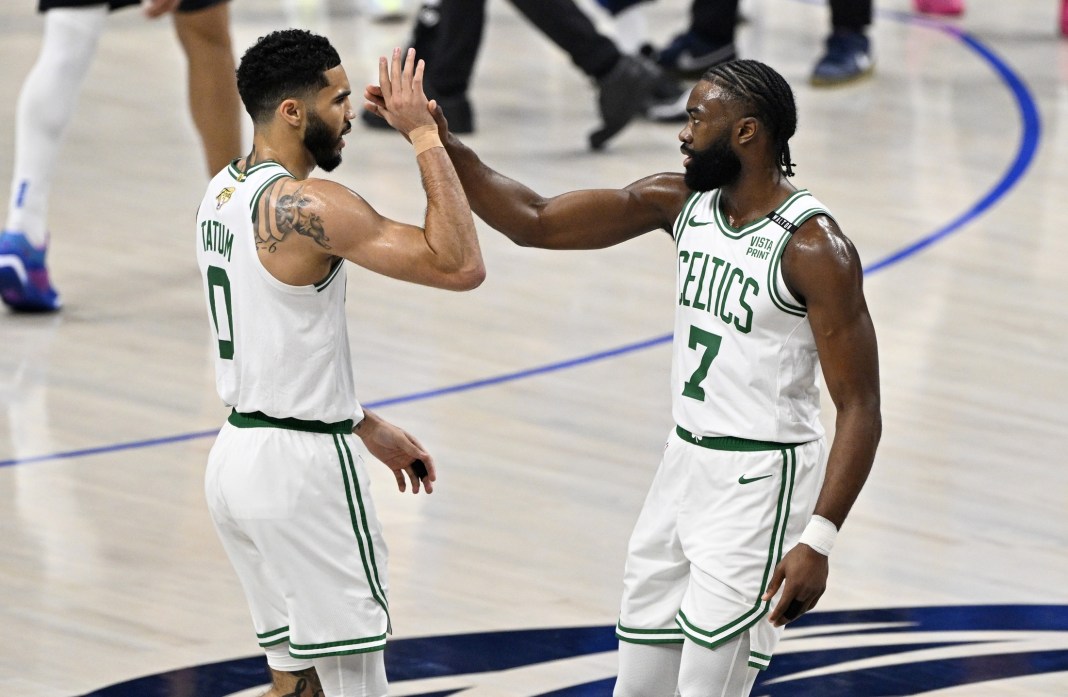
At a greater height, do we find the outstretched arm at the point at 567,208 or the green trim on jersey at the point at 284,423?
the outstretched arm at the point at 567,208

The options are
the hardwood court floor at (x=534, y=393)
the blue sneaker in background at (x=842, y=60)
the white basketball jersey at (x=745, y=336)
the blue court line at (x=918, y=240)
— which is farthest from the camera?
the blue sneaker in background at (x=842, y=60)

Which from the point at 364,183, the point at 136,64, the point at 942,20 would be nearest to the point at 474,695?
the point at 364,183

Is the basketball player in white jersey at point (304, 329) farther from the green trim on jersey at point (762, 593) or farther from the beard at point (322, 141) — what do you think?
the green trim on jersey at point (762, 593)

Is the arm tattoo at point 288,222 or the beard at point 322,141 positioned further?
the beard at point 322,141

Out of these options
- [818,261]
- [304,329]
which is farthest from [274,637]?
[818,261]

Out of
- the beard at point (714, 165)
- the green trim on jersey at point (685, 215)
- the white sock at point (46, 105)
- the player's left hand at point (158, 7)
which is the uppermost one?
the beard at point (714, 165)

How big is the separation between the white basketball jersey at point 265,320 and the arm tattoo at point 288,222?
27 mm

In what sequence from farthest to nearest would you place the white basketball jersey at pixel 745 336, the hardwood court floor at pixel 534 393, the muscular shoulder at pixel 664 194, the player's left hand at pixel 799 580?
the hardwood court floor at pixel 534 393 → the muscular shoulder at pixel 664 194 → the white basketball jersey at pixel 745 336 → the player's left hand at pixel 799 580

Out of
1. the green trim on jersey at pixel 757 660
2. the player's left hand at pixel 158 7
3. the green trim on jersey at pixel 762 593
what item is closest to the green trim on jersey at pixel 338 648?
the green trim on jersey at pixel 762 593

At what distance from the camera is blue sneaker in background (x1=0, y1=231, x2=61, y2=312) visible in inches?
235

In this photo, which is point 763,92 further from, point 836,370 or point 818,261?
point 836,370

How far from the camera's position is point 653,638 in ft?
10.4

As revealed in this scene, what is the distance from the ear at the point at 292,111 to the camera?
3035 millimetres

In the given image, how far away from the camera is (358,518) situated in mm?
3084
